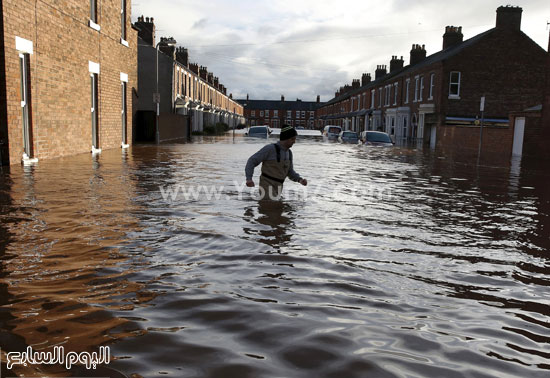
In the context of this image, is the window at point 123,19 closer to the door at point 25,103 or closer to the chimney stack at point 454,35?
the door at point 25,103

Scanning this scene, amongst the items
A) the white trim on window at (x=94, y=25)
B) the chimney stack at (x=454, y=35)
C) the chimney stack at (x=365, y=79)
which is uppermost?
the chimney stack at (x=454, y=35)

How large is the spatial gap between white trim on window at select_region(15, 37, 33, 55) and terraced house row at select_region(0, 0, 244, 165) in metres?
0.02

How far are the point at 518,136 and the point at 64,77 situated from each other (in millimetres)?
20816

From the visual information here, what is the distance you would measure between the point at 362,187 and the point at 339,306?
286 inches

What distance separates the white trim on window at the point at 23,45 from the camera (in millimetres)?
12055

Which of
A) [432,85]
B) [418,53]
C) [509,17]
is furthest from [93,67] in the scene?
[418,53]

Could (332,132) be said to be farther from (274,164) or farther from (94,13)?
(274,164)

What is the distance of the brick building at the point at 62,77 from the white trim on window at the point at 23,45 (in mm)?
25

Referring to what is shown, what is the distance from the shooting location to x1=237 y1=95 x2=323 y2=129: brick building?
5477 inches

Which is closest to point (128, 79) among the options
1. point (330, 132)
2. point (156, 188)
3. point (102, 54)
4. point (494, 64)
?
point (102, 54)

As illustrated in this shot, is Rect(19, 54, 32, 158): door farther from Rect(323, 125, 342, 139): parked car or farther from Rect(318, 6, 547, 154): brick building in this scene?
Rect(323, 125, 342, 139): parked car

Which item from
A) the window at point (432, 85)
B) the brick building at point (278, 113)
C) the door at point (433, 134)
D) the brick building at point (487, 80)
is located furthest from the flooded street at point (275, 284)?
the brick building at point (278, 113)

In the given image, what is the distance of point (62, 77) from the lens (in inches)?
583

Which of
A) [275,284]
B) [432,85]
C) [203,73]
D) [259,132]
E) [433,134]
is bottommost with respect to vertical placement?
[275,284]
